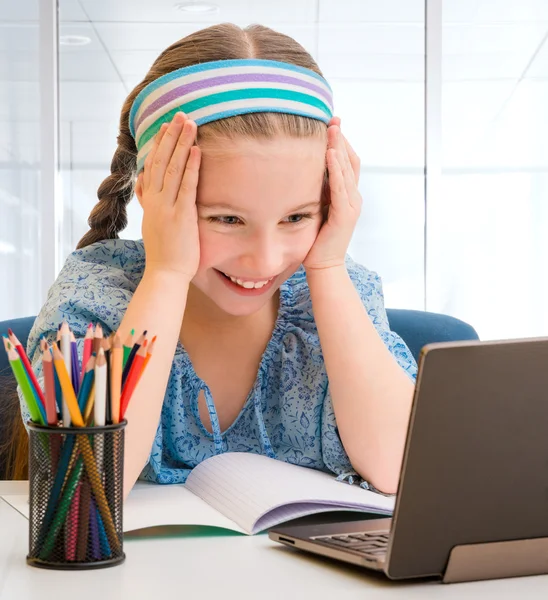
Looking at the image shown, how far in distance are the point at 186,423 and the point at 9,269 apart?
8.93 ft

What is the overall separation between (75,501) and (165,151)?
532mm

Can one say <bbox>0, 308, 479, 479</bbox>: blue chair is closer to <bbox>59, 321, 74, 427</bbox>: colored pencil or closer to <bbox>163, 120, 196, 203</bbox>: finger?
<bbox>163, 120, 196, 203</bbox>: finger

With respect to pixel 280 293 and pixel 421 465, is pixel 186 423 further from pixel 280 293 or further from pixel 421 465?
pixel 421 465

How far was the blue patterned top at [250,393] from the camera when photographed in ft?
3.64

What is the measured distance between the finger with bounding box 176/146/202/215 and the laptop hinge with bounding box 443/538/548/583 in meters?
0.58

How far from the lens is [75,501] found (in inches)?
25.7

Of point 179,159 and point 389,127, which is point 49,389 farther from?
point 389,127

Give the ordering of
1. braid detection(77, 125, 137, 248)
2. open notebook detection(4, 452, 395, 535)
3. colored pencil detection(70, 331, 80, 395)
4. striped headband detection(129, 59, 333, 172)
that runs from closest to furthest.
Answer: colored pencil detection(70, 331, 80, 395), open notebook detection(4, 452, 395, 535), striped headband detection(129, 59, 333, 172), braid detection(77, 125, 137, 248)

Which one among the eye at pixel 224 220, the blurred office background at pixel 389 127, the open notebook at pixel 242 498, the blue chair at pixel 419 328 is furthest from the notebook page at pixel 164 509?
the blurred office background at pixel 389 127

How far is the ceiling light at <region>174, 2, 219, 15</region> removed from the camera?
3732 mm

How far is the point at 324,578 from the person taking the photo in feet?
2.10

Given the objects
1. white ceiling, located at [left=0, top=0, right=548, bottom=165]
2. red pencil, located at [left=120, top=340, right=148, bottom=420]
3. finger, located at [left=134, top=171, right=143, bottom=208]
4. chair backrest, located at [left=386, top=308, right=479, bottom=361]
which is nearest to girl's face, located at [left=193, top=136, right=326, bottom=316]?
finger, located at [left=134, top=171, right=143, bottom=208]

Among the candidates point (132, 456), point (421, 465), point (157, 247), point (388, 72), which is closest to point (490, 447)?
point (421, 465)

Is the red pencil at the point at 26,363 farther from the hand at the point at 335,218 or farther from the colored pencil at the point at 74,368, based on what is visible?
the hand at the point at 335,218
